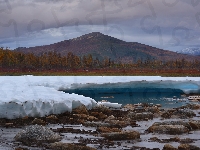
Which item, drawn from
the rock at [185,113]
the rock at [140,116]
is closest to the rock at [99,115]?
the rock at [140,116]

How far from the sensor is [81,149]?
973cm

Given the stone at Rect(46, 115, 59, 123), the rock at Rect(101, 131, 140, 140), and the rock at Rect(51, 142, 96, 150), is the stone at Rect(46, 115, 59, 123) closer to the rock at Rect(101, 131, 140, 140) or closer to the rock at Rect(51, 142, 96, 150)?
the rock at Rect(101, 131, 140, 140)

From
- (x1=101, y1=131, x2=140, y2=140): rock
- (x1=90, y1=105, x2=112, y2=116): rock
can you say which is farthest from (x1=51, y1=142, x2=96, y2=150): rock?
(x1=90, y1=105, x2=112, y2=116): rock

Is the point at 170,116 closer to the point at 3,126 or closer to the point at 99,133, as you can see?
the point at 99,133

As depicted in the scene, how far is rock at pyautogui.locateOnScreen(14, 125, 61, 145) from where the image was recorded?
10.8m

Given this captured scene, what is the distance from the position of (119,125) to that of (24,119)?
13.3 ft

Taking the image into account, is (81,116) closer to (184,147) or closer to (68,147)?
(68,147)

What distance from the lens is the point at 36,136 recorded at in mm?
11047

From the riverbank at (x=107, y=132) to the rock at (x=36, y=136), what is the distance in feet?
0.19

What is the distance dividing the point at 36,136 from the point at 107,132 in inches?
101

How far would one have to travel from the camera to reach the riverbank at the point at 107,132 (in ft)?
34.2

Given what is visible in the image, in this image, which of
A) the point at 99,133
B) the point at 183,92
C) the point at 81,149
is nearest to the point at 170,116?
the point at 99,133

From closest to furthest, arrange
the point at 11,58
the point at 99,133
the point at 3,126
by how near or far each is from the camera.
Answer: the point at 99,133 < the point at 3,126 < the point at 11,58

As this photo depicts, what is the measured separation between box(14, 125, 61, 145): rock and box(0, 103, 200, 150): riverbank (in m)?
0.06
